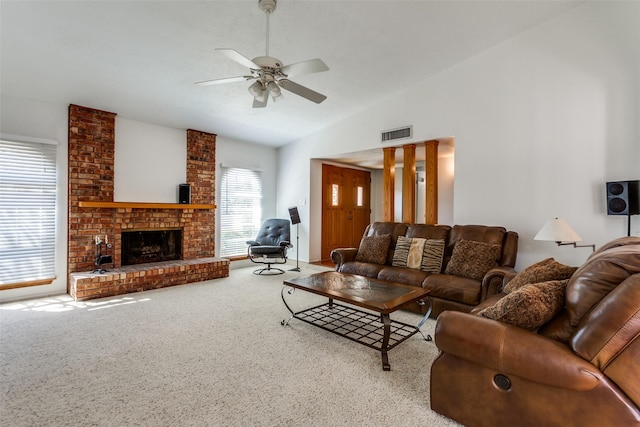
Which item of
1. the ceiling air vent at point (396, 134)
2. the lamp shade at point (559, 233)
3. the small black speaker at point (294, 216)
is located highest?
the ceiling air vent at point (396, 134)

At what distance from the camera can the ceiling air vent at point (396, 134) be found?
482cm

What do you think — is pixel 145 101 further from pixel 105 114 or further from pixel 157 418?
pixel 157 418

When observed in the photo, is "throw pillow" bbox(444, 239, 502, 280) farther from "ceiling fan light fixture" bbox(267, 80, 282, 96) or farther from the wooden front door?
the wooden front door

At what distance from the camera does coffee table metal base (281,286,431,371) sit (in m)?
2.73

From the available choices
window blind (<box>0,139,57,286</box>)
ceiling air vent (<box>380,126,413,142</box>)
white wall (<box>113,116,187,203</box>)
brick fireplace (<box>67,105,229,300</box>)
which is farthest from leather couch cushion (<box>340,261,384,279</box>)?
window blind (<box>0,139,57,286</box>)

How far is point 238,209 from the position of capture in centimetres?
641

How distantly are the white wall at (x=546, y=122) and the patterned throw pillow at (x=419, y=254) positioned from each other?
81 centimetres

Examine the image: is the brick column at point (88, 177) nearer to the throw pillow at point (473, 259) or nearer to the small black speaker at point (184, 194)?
the small black speaker at point (184, 194)

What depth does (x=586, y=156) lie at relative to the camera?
342 centimetres

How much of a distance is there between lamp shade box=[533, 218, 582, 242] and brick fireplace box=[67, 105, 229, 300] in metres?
4.67

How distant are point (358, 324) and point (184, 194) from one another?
3.85 m

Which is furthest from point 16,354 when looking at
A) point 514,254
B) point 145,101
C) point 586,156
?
point 586,156

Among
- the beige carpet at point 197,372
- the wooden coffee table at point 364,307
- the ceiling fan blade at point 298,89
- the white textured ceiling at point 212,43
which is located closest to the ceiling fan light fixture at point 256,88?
the ceiling fan blade at point 298,89

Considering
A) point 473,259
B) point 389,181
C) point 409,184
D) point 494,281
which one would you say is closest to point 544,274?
point 494,281
